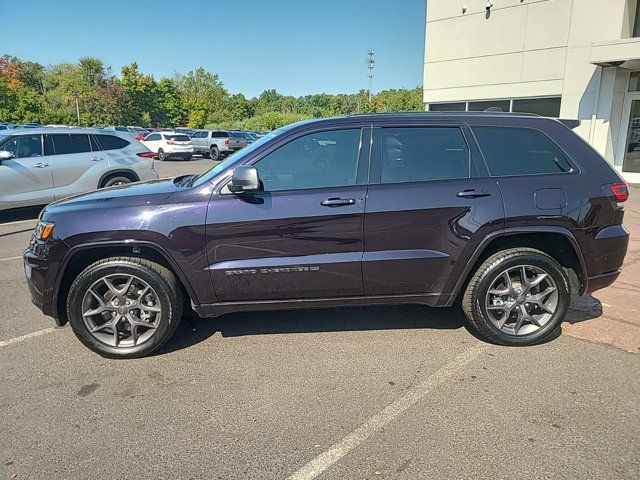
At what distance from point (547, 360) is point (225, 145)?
27.2m

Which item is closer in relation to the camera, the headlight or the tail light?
the headlight

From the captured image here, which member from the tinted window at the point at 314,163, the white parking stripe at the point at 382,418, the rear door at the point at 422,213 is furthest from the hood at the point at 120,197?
the white parking stripe at the point at 382,418

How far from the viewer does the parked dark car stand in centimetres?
348

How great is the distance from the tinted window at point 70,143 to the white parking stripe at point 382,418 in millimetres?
8554

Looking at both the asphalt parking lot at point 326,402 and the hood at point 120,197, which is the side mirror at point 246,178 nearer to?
the hood at point 120,197

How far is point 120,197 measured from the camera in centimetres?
362

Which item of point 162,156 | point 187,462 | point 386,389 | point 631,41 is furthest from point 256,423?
point 162,156

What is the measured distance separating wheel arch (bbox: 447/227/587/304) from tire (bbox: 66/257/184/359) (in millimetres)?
2261

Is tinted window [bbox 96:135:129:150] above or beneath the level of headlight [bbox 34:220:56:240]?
above

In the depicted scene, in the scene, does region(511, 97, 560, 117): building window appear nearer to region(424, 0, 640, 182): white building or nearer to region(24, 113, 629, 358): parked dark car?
region(424, 0, 640, 182): white building

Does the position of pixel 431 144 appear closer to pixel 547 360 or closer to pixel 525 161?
pixel 525 161

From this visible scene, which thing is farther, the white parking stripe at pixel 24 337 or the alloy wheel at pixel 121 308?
the white parking stripe at pixel 24 337

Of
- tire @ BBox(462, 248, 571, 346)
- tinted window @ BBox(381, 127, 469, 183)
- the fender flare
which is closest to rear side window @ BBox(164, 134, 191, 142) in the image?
the fender flare

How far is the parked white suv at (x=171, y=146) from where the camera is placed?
2699 centimetres
